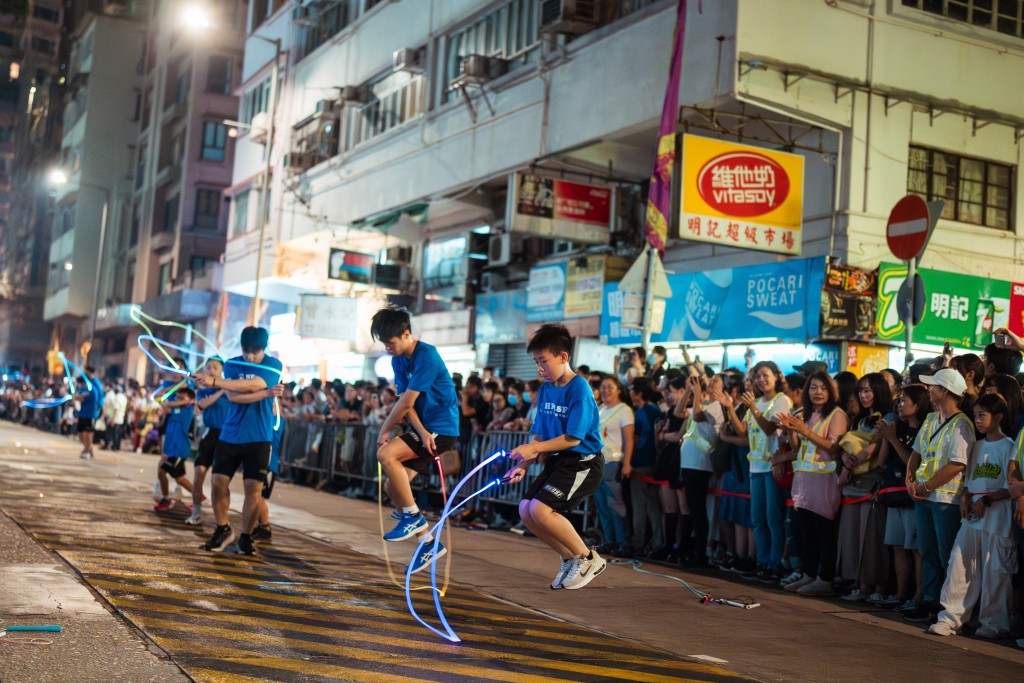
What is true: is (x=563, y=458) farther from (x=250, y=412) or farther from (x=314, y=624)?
(x=250, y=412)

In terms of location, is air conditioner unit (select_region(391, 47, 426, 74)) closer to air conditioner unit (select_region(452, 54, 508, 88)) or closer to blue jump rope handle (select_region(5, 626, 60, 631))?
air conditioner unit (select_region(452, 54, 508, 88))

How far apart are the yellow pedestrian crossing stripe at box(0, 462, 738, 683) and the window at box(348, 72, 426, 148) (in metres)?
19.4

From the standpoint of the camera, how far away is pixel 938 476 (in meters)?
9.64

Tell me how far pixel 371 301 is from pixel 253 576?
2451 centimetres

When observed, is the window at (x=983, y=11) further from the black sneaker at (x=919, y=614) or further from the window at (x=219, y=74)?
the window at (x=219, y=74)

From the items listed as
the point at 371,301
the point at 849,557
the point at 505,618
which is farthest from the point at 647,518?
the point at 371,301

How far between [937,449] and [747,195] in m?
8.93

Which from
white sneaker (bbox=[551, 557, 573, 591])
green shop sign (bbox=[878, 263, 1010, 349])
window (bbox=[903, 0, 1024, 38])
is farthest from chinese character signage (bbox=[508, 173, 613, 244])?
white sneaker (bbox=[551, 557, 573, 591])

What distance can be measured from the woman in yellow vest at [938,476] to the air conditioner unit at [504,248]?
56.0 ft

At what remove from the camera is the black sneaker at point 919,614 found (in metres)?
10.0

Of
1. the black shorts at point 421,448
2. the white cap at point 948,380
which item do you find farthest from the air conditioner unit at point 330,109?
the white cap at point 948,380

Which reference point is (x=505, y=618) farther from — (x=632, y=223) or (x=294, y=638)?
(x=632, y=223)

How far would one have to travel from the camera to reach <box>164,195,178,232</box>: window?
2250 inches

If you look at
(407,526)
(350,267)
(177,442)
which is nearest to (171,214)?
(350,267)
